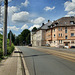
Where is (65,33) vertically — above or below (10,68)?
above

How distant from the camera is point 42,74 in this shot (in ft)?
18.7

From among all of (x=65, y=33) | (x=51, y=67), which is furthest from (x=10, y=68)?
(x=65, y=33)

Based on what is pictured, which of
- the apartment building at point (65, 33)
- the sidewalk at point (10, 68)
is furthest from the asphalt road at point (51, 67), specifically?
the apartment building at point (65, 33)

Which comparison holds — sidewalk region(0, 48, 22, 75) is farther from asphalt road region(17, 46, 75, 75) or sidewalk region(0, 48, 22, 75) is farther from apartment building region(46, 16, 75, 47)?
→ apartment building region(46, 16, 75, 47)

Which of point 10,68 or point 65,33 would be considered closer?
point 10,68

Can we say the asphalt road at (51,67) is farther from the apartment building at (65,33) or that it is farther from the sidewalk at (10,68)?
the apartment building at (65,33)

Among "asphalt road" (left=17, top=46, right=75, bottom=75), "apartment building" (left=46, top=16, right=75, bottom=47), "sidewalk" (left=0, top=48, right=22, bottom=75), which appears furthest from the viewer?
"apartment building" (left=46, top=16, right=75, bottom=47)

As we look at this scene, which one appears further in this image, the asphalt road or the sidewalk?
the asphalt road

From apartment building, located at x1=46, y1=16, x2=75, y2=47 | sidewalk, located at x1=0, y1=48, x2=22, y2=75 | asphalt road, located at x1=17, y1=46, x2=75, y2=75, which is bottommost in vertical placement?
asphalt road, located at x1=17, y1=46, x2=75, y2=75

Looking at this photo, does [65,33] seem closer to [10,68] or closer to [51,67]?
[51,67]

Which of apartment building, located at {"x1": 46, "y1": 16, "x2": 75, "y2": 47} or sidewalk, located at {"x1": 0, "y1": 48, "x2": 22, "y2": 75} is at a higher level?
apartment building, located at {"x1": 46, "y1": 16, "x2": 75, "y2": 47}

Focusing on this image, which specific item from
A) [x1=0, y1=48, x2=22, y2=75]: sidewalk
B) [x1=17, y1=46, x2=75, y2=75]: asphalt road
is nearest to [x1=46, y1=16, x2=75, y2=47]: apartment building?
[x1=17, y1=46, x2=75, y2=75]: asphalt road

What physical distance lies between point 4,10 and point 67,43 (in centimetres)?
4757

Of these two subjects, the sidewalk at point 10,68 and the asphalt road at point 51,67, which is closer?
the sidewalk at point 10,68
